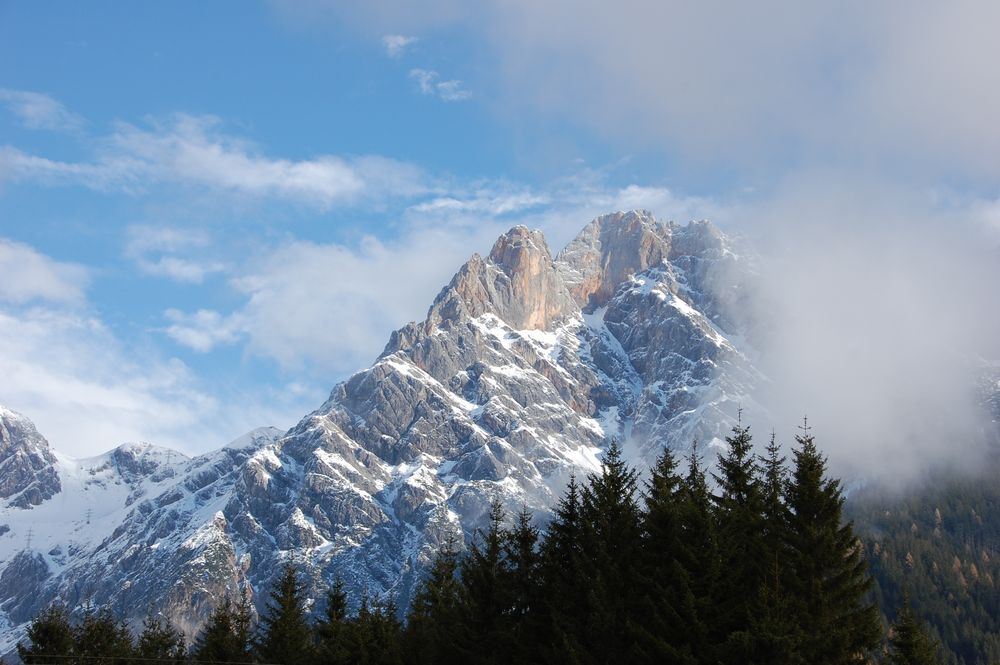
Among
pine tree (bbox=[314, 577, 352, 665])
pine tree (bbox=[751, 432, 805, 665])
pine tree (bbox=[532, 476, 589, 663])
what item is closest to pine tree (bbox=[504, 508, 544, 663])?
pine tree (bbox=[532, 476, 589, 663])

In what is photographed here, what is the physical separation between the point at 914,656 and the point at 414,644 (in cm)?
2850

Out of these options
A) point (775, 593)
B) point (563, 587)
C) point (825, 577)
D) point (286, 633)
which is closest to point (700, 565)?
point (775, 593)

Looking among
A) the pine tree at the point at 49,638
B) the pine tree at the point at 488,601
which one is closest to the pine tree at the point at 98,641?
the pine tree at the point at 49,638

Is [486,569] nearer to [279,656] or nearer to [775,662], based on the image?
[775,662]

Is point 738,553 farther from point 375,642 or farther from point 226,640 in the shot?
point 226,640

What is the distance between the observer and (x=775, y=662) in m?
31.3

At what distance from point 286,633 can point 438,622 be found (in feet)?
62.2

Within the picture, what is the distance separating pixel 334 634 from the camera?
6303cm

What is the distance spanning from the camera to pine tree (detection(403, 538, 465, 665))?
152ft

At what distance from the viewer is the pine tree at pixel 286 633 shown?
2562 inches

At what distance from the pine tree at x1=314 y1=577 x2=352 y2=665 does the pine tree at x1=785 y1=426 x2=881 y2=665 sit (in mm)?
33487

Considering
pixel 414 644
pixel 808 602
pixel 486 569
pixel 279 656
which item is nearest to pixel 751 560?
pixel 808 602

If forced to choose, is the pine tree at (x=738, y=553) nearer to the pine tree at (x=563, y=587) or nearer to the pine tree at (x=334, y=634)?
the pine tree at (x=563, y=587)

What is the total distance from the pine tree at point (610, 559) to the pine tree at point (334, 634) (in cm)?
2489
